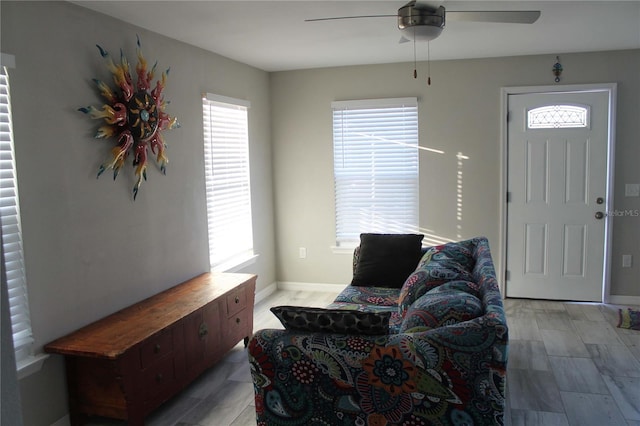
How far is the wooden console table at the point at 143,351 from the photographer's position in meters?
2.73

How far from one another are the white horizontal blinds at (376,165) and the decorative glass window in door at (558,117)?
3.73ft

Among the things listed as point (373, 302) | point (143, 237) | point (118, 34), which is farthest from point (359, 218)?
point (118, 34)

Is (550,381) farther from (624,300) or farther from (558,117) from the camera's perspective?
(558,117)


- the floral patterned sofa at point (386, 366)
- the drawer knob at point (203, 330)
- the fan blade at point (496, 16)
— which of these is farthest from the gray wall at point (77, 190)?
the fan blade at point (496, 16)

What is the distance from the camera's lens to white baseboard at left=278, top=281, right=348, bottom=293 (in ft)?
18.8

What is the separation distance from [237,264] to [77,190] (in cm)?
214

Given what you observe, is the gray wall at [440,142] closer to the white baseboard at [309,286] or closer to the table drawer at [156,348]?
the white baseboard at [309,286]

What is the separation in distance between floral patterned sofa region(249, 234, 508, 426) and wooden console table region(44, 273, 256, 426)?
924 millimetres

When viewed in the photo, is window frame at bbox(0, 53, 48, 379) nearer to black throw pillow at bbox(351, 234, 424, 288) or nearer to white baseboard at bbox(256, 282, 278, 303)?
black throw pillow at bbox(351, 234, 424, 288)

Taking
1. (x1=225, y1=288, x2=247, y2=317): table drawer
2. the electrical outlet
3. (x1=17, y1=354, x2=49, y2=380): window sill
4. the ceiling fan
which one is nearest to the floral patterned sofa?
(x1=17, y1=354, x2=49, y2=380): window sill

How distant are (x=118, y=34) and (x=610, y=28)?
3.56 metres

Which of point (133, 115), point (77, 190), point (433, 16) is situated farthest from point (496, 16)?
point (77, 190)

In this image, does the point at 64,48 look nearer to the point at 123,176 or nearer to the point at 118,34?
the point at 118,34

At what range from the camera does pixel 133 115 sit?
10.7ft
